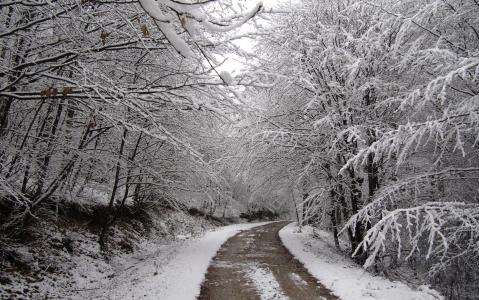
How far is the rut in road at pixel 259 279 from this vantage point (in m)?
8.29

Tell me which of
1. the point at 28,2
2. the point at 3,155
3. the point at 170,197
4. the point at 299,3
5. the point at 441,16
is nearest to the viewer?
the point at 28,2

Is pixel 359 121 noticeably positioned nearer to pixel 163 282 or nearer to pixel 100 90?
pixel 163 282

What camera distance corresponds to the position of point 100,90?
4516 millimetres

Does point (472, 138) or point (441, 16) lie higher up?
point (441, 16)

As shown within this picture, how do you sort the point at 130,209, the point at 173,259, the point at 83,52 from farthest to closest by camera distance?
the point at 130,209 < the point at 173,259 < the point at 83,52

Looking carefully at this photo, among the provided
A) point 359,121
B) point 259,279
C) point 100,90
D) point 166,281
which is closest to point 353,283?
point 259,279

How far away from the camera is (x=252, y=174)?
47.6 feet

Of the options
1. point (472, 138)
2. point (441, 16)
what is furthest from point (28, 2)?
point (472, 138)

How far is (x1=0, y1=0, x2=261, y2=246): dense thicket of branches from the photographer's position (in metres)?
3.82

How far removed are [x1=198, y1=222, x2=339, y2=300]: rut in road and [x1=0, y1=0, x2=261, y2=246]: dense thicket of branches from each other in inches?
126

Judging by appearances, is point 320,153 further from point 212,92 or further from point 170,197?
point 212,92

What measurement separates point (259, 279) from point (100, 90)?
751cm

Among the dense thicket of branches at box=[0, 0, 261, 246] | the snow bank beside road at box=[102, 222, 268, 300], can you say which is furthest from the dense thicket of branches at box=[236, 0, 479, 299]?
the snow bank beside road at box=[102, 222, 268, 300]

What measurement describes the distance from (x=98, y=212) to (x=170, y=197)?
357 centimetres
